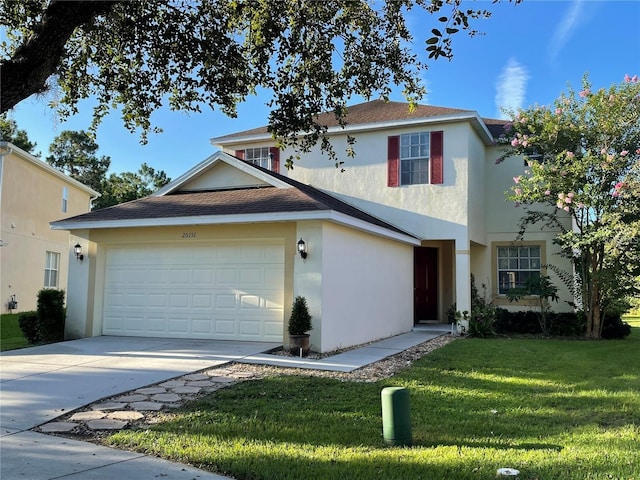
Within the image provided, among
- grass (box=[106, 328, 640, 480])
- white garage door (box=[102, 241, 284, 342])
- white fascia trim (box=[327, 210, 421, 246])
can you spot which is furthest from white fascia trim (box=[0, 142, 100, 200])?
grass (box=[106, 328, 640, 480])

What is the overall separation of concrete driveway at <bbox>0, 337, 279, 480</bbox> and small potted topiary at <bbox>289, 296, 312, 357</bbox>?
25.8 inches

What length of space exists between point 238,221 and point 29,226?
562 inches

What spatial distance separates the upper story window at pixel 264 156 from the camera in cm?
1753

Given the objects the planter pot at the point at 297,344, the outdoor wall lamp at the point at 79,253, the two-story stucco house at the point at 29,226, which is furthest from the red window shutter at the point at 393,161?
the two-story stucco house at the point at 29,226

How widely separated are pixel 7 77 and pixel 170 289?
7743 mm

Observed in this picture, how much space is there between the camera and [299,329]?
33.8ft

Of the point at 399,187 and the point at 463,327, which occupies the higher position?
the point at 399,187

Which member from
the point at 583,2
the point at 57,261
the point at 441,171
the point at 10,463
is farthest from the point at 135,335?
the point at 57,261

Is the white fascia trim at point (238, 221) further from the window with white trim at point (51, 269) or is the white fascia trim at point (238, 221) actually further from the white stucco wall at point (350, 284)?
the window with white trim at point (51, 269)

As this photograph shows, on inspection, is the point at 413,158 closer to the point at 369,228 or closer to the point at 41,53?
the point at 369,228

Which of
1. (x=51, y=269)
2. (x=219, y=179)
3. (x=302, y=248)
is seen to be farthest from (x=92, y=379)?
(x=51, y=269)

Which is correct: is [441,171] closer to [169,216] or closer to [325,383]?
[169,216]

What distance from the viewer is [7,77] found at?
16.5ft

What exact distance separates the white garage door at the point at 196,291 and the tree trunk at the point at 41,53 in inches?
260
